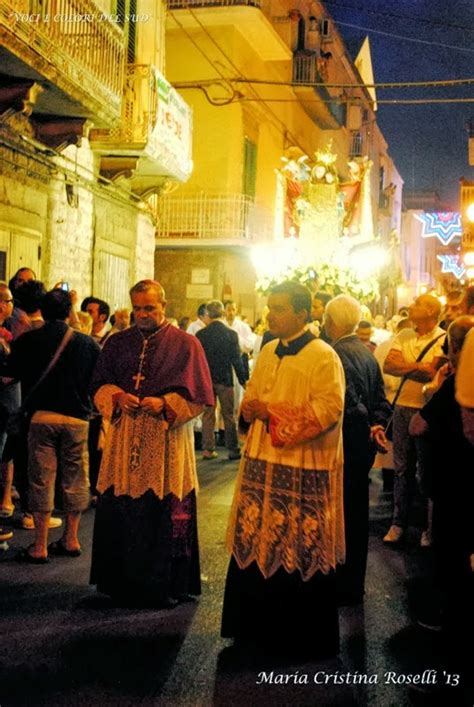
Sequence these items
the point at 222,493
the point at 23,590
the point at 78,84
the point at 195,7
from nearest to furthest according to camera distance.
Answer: the point at 23,590 → the point at 222,493 → the point at 78,84 → the point at 195,7

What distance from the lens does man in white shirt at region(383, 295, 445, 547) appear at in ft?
24.6

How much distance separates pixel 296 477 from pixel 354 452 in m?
1.15

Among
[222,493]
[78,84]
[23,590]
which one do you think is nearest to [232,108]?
[78,84]

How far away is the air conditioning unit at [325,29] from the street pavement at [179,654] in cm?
2807

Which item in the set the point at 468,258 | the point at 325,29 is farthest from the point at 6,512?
the point at 325,29

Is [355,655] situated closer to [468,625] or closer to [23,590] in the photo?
[468,625]

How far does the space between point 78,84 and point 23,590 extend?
25.6 feet

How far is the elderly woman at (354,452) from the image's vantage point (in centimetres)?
591

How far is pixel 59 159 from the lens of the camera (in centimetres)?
1344

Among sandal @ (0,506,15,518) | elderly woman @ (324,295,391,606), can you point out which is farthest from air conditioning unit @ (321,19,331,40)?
elderly woman @ (324,295,391,606)

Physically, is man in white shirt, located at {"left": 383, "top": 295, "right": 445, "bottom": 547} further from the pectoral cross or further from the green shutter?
the green shutter

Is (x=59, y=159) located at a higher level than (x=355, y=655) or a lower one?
higher

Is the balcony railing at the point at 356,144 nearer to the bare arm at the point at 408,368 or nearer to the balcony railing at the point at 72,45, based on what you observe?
the balcony railing at the point at 72,45

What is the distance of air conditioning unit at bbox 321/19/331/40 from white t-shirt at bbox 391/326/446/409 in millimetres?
25997
